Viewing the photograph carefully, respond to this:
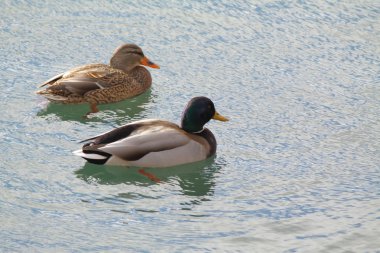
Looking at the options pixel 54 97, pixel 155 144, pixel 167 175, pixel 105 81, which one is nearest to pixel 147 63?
pixel 105 81

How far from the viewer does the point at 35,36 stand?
10.9m

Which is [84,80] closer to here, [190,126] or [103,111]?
[103,111]

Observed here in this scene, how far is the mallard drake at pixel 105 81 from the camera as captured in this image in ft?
30.6

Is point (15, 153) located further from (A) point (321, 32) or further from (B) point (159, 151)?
(A) point (321, 32)

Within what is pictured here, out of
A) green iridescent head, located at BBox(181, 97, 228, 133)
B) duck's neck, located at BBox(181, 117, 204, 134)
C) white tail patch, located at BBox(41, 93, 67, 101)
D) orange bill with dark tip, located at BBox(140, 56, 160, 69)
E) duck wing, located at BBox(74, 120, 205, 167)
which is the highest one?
orange bill with dark tip, located at BBox(140, 56, 160, 69)

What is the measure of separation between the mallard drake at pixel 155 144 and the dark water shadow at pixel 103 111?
960mm

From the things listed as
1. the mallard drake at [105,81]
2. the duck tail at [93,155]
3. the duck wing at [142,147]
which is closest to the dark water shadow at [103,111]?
the mallard drake at [105,81]

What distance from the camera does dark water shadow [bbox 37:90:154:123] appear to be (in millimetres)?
9094

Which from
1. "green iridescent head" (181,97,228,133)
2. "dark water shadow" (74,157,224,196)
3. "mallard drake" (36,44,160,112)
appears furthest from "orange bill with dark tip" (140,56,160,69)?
"dark water shadow" (74,157,224,196)

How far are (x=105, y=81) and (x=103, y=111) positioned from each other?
388 mm

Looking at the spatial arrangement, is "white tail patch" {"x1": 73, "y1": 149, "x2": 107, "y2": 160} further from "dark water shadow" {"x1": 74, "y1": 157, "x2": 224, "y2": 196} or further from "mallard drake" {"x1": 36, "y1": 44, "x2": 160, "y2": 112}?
"mallard drake" {"x1": 36, "y1": 44, "x2": 160, "y2": 112}

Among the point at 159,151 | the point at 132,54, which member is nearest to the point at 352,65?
the point at 132,54

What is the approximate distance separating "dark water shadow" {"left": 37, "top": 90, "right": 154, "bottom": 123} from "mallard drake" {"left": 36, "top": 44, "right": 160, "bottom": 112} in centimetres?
6

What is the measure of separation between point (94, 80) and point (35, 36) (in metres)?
1.69
